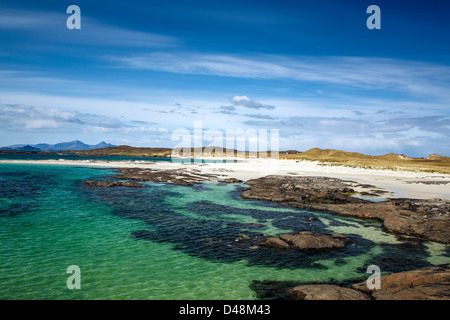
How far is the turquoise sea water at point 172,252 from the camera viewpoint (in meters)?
11.1

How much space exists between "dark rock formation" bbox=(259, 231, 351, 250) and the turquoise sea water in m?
0.72

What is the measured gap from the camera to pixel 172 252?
15023mm

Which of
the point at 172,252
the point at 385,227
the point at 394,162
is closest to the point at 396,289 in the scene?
the point at 172,252

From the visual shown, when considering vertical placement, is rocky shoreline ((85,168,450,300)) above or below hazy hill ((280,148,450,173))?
below

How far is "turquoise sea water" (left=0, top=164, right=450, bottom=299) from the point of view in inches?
436

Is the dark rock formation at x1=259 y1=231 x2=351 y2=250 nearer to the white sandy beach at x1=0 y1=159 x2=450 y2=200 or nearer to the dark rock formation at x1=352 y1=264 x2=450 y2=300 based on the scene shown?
the dark rock formation at x1=352 y1=264 x2=450 y2=300

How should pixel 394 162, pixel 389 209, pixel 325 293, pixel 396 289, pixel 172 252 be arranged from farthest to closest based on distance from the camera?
pixel 394 162, pixel 389 209, pixel 172 252, pixel 396 289, pixel 325 293

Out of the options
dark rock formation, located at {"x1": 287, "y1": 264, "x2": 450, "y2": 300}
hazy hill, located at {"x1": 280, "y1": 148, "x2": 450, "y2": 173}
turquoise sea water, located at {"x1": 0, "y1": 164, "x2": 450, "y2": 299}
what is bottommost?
turquoise sea water, located at {"x1": 0, "y1": 164, "x2": 450, "y2": 299}

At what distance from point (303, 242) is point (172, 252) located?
26.1ft

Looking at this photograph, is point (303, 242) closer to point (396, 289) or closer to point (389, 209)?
point (396, 289)

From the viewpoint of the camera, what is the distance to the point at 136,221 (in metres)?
21.3

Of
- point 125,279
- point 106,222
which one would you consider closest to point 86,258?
point 125,279

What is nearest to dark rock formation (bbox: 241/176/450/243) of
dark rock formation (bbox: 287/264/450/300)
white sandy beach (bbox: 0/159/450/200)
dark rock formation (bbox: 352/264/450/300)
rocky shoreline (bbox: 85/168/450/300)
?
rocky shoreline (bbox: 85/168/450/300)
